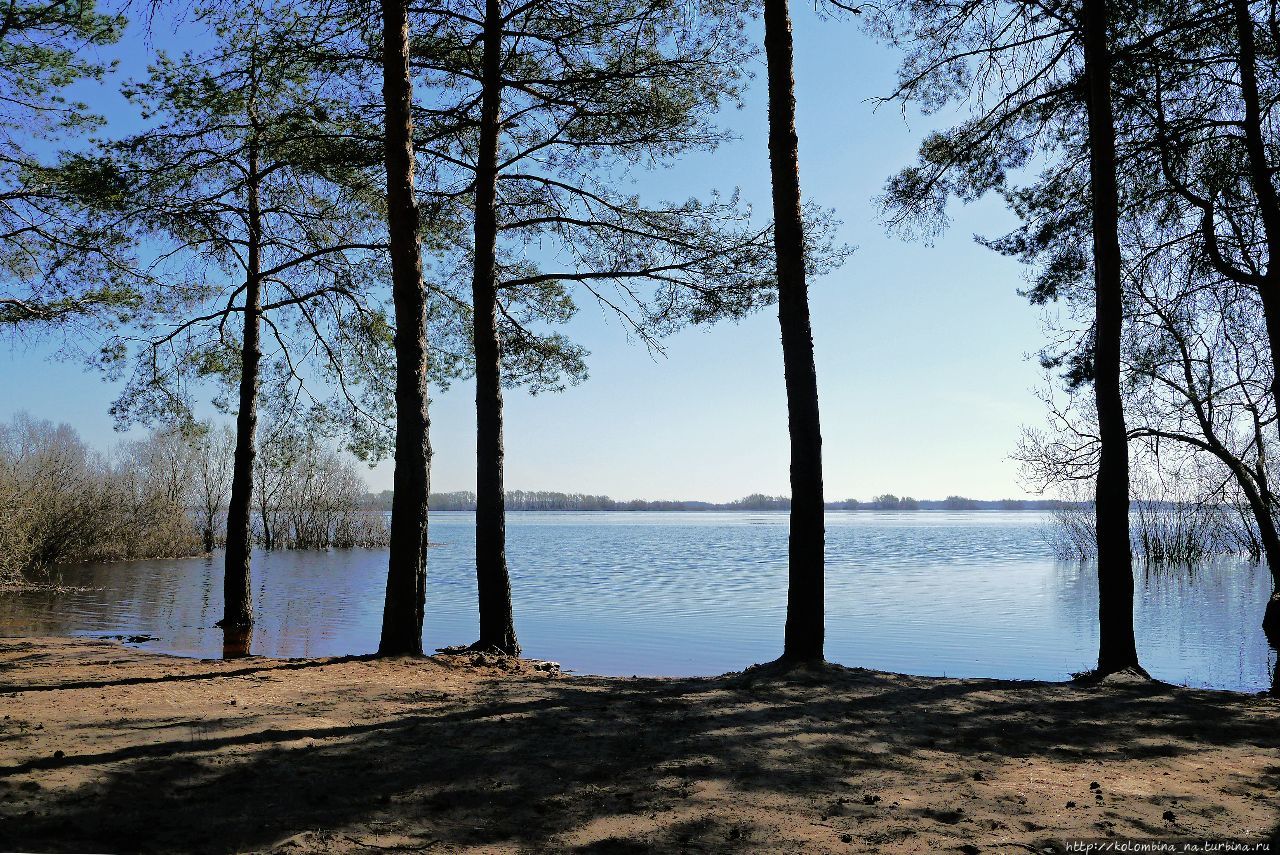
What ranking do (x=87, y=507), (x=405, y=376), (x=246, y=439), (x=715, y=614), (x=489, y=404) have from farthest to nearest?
(x=87, y=507) < (x=715, y=614) < (x=246, y=439) < (x=489, y=404) < (x=405, y=376)

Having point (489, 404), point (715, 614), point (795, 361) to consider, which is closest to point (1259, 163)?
point (795, 361)

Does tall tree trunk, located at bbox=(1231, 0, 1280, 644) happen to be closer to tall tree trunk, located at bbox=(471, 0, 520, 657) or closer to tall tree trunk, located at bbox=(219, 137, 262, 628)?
tall tree trunk, located at bbox=(471, 0, 520, 657)

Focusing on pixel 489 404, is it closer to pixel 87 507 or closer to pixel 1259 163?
pixel 1259 163

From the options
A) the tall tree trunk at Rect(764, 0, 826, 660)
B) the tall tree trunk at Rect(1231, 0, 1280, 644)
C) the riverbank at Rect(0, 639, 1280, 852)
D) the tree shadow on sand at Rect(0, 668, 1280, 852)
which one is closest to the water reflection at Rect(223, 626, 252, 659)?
the riverbank at Rect(0, 639, 1280, 852)

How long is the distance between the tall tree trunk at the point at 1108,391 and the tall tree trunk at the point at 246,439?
11.1 metres

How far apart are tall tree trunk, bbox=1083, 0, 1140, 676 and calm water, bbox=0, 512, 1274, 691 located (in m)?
3.41

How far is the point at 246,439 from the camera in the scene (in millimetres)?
12609

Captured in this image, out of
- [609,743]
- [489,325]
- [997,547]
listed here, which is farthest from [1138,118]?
[997,547]

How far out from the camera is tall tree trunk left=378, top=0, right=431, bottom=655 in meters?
7.78

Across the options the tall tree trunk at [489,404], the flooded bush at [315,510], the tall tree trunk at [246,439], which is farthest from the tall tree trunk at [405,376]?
the flooded bush at [315,510]

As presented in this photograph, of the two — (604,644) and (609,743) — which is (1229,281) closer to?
(604,644)

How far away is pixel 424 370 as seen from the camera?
8070mm

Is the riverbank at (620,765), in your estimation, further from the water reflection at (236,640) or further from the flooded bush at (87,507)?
the flooded bush at (87,507)

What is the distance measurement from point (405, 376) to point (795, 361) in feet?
12.1
